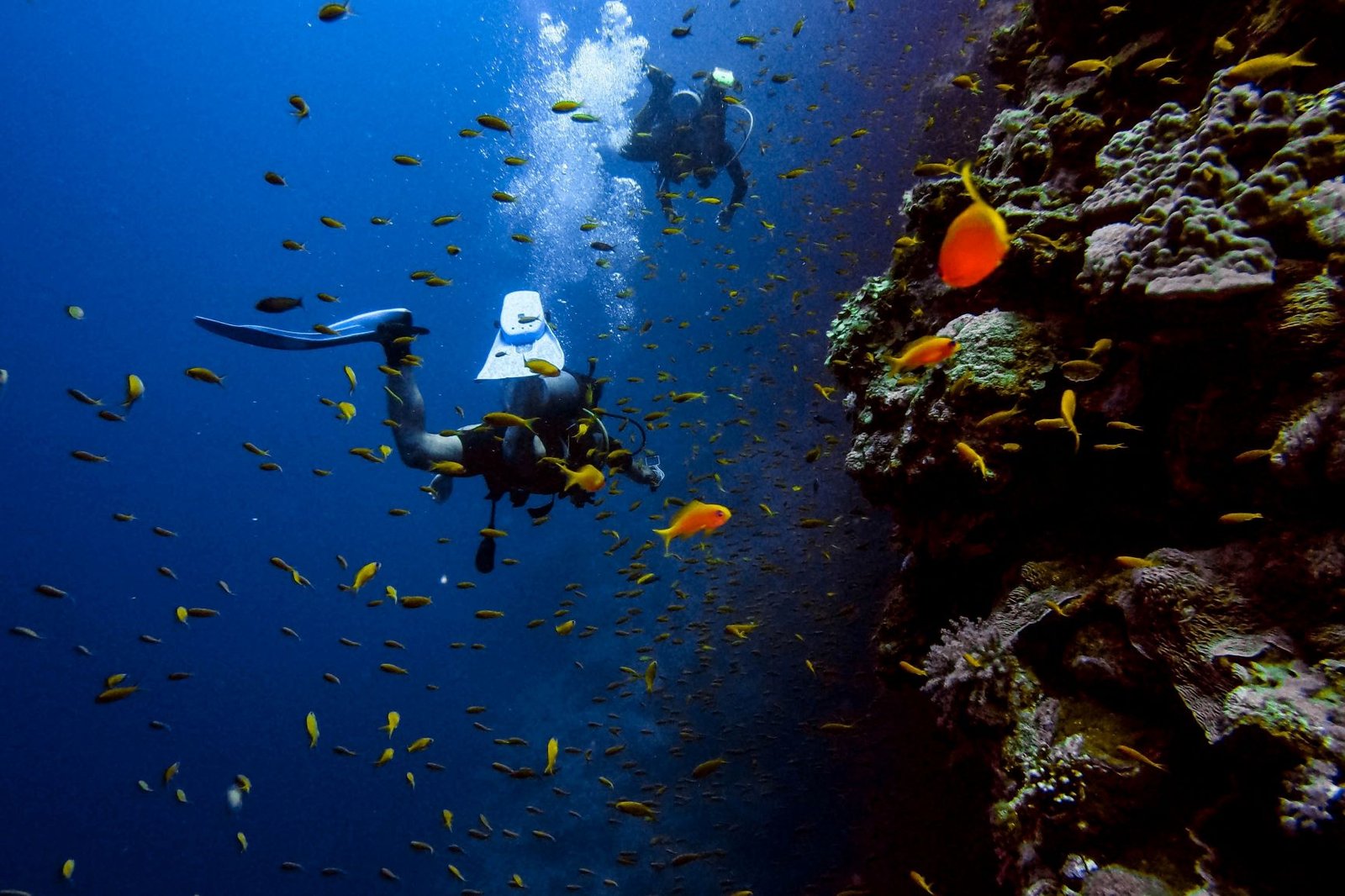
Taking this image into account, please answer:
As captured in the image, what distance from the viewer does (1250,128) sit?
2.85m

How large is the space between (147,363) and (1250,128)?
3582 inches

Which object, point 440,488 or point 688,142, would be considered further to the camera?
point 688,142

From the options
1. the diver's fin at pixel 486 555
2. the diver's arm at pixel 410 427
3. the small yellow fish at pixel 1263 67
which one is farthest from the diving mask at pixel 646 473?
the small yellow fish at pixel 1263 67

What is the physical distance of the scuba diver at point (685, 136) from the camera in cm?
1312

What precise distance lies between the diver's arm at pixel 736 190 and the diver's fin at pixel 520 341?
245 inches

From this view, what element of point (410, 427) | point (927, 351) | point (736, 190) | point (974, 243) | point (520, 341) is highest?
point (736, 190)

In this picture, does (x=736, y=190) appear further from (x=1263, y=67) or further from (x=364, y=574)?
(x=364, y=574)

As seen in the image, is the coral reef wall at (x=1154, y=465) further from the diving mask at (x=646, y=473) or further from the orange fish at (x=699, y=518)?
the diving mask at (x=646, y=473)

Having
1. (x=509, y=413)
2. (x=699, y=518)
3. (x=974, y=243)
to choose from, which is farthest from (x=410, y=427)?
(x=974, y=243)

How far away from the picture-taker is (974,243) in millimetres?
2410

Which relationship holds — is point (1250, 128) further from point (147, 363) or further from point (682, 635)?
point (147, 363)

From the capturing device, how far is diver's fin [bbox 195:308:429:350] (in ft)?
22.7

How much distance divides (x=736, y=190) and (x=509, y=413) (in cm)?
968

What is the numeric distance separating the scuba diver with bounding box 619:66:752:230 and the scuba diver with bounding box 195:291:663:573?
678 centimetres
